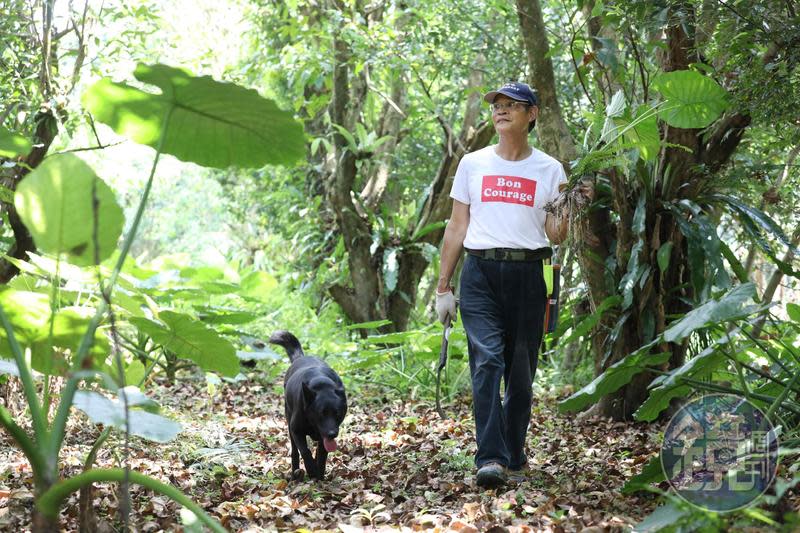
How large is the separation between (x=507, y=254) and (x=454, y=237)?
34cm

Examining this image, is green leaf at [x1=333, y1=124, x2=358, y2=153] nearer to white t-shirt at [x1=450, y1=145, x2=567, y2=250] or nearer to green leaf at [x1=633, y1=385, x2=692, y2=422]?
white t-shirt at [x1=450, y1=145, x2=567, y2=250]

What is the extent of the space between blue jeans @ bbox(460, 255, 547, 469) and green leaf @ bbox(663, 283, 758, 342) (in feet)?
4.21

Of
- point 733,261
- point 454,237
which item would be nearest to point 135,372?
point 454,237

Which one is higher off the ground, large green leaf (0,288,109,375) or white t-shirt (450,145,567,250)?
white t-shirt (450,145,567,250)

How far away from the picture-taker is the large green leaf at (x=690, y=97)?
4.04m

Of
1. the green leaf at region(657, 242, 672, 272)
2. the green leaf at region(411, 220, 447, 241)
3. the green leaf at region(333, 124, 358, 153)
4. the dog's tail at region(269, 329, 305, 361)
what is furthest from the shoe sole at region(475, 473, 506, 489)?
the green leaf at region(333, 124, 358, 153)

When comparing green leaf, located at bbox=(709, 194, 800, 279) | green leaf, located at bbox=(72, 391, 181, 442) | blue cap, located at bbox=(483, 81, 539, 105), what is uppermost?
blue cap, located at bbox=(483, 81, 539, 105)

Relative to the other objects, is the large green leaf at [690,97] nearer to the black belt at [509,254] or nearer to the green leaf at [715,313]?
the black belt at [509,254]

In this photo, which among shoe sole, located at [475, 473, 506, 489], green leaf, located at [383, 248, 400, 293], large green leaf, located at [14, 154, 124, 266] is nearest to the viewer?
large green leaf, located at [14, 154, 124, 266]

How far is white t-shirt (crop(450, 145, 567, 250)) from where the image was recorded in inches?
158

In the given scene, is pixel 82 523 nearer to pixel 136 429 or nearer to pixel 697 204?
pixel 136 429

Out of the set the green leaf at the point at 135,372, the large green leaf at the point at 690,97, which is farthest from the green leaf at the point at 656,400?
the green leaf at the point at 135,372

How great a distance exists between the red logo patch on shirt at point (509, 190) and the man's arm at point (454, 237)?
0.61 ft

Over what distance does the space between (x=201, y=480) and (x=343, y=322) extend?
569cm
